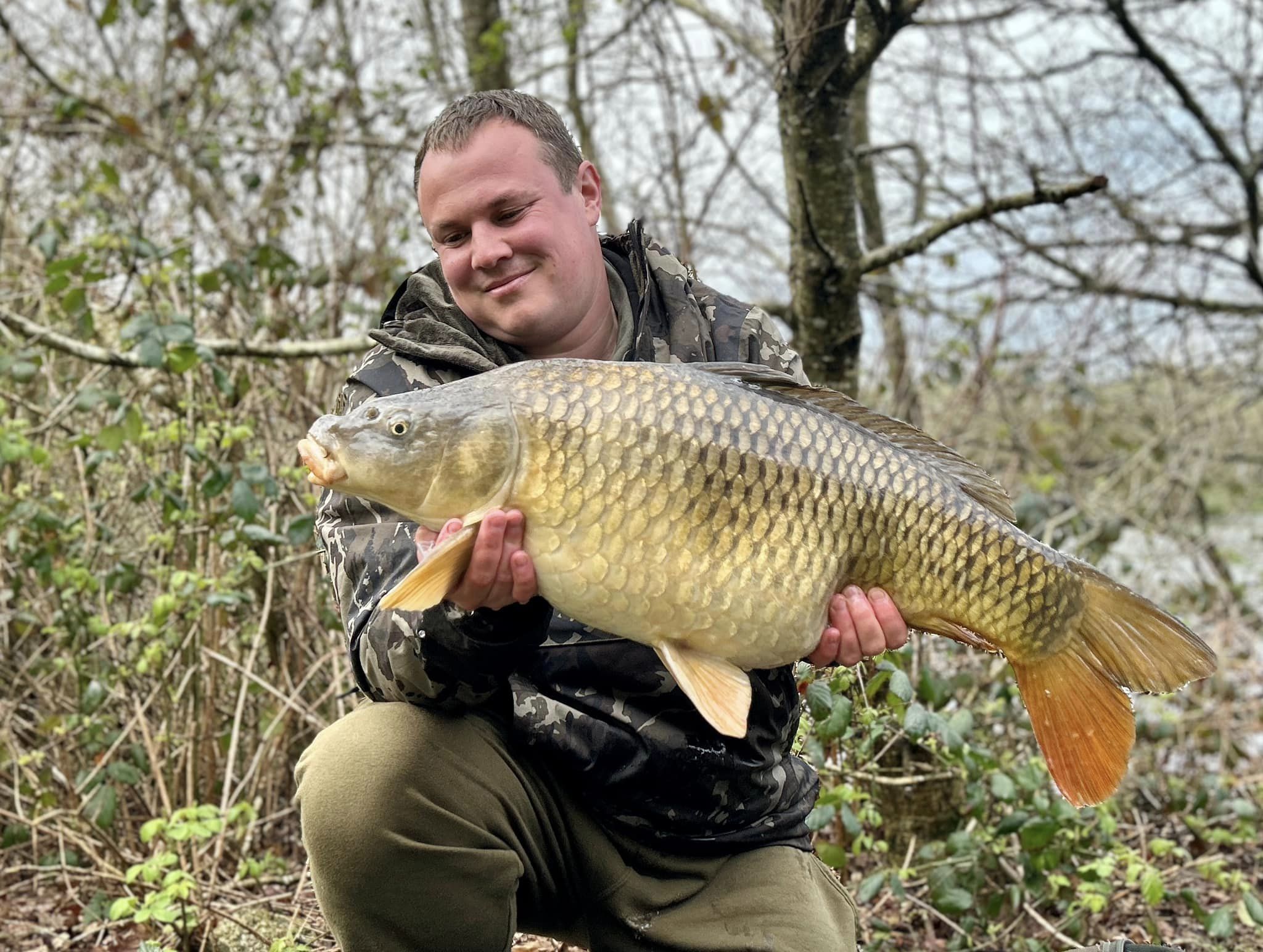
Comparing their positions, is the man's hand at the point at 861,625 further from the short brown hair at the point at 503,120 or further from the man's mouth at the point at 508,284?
the short brown hair at the point at 503,120

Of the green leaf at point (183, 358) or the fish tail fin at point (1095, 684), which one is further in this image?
the green leaf at point (183, 358)

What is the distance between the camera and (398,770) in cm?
146

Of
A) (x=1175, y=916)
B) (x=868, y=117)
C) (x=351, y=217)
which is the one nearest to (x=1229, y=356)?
(x=868, y=117)

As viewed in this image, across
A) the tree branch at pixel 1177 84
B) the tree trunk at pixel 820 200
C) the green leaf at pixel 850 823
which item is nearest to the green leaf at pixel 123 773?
the green leaf at pixel 850 823

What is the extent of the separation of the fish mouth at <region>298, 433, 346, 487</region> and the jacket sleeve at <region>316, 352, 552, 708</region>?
178 millimetres

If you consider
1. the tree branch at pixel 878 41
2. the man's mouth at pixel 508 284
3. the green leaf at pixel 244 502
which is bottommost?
the green leaf at pixel 244 502

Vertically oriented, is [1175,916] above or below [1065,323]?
below

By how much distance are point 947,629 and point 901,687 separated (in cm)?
52

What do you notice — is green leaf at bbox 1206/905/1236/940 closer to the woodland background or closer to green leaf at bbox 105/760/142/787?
the woodland background

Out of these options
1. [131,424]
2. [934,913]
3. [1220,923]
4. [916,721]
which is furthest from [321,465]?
[1220,923]

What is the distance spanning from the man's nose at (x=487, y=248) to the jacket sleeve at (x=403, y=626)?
0.54 ft

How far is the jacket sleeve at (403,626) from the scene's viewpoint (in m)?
1.34

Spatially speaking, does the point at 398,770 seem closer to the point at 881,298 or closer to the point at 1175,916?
the point at 1175,916

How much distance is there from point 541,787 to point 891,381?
2.57 metres
